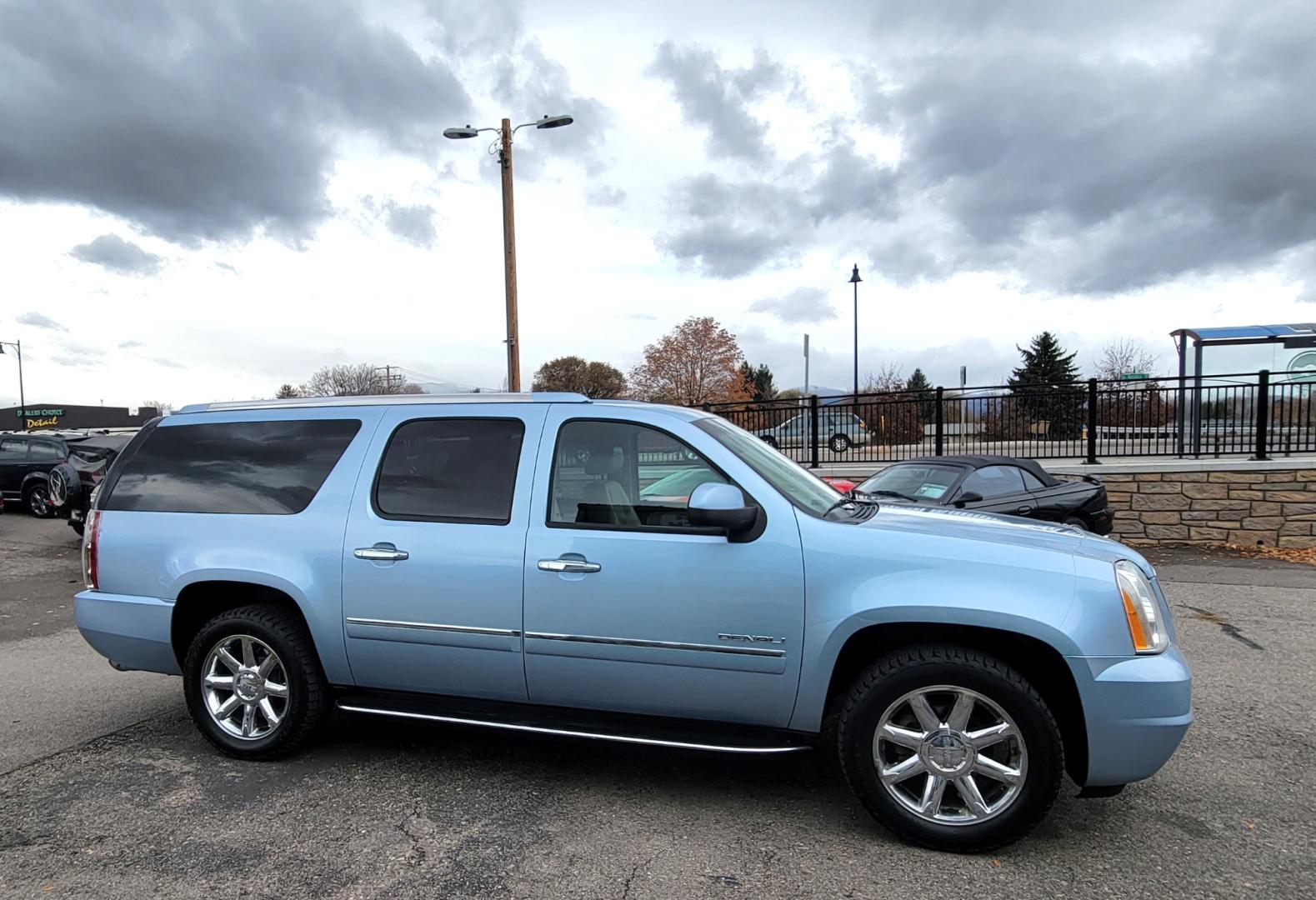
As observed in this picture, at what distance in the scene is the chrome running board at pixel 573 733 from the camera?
3229 mm

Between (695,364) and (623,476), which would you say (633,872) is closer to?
(623,476)

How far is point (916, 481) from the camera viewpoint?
9.64m

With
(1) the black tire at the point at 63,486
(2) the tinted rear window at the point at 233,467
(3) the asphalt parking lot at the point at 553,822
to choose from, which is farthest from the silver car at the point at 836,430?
(1) the black tire at the point at 63,486

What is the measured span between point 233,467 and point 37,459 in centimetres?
1512

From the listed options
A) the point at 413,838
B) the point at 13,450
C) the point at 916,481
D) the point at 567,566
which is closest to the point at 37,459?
the point at 13,450

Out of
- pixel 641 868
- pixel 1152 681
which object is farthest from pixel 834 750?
pixel 1152 681

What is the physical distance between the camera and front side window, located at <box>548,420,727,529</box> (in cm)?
354

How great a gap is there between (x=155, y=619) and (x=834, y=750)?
3.46 metres

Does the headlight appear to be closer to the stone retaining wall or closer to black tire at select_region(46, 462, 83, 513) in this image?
the stone retaining wall

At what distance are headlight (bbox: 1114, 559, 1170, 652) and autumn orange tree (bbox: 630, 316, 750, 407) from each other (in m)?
46.7

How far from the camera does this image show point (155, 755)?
4.14m

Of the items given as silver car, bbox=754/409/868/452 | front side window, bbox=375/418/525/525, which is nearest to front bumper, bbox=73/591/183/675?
front side window, bbox=375/418/525/525

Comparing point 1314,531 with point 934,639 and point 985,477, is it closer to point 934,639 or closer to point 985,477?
point 985,477

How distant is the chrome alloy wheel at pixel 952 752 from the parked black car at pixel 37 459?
16042 millimetres
